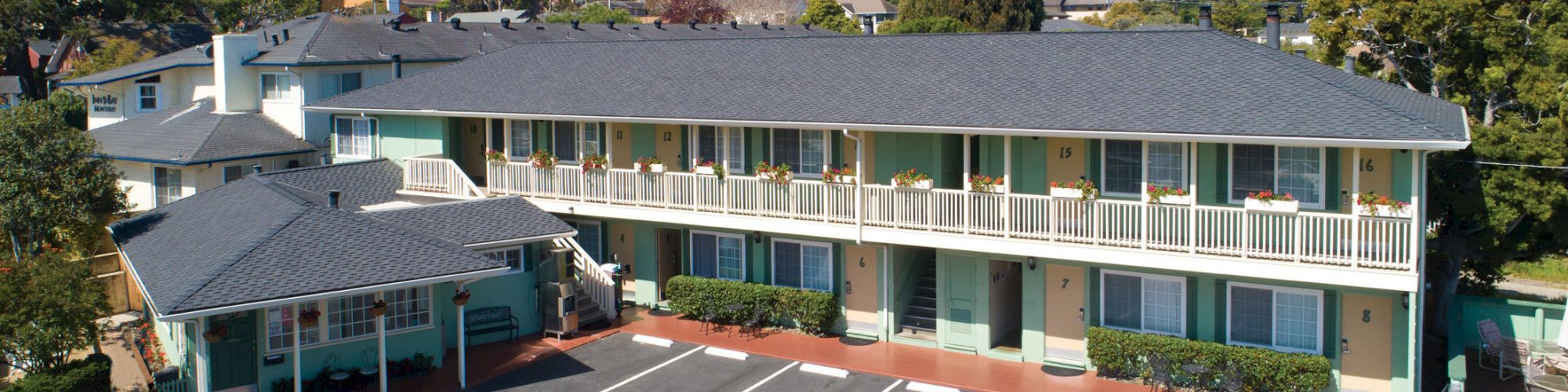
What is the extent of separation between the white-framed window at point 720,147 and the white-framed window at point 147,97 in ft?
71.9

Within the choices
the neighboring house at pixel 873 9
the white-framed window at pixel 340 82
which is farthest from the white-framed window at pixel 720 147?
the neighboring house at pixel 873 9

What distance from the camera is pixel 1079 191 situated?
65.3ft

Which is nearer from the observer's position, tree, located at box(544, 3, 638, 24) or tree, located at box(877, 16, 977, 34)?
tree, located at box(877, 16, 977, 34)

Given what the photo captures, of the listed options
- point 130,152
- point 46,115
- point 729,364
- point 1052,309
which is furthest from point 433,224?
point 130,152

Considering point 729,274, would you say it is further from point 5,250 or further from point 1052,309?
point 5,250

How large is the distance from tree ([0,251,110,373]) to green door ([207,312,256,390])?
242 cm

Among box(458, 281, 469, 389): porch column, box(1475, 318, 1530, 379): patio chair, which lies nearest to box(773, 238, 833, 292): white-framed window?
box(458, 281, 469, 389): porch column

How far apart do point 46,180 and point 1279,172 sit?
21561mm

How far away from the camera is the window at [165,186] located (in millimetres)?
31734

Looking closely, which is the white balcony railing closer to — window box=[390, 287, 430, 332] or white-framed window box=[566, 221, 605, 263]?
white-framed window box=[566, 221, 605, 263]

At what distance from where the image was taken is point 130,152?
106ft

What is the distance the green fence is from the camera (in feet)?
70.6

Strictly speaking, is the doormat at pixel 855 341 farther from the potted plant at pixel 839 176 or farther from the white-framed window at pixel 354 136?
the white-framed window at pixel 354 136

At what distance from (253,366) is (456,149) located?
9.60 m
